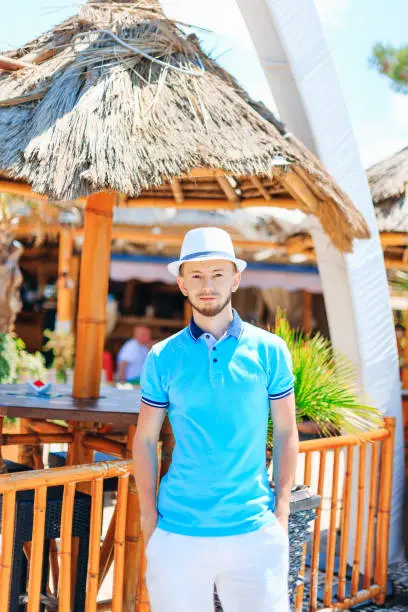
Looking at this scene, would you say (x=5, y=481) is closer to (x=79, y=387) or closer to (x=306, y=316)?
(x=79, y=387)

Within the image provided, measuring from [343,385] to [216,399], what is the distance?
1813mm

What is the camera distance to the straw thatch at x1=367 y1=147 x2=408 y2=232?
244 inches

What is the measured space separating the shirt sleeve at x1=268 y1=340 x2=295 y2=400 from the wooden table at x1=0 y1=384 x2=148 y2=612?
103cm

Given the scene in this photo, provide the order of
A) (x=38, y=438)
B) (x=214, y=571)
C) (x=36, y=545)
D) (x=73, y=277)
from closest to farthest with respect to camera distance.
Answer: (x=214, y=571) → (x=36, y=545) → (x=38, y=438) → (x=73, y=277)

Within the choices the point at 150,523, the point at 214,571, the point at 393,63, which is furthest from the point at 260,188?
the point at 393,63

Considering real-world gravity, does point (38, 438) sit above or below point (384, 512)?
above

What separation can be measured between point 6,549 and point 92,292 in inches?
83.7

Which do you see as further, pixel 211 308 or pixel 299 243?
pixel 299 243

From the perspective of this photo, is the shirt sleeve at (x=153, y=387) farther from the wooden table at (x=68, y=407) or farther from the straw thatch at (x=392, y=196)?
the straw thatch at (x=392, y=196)

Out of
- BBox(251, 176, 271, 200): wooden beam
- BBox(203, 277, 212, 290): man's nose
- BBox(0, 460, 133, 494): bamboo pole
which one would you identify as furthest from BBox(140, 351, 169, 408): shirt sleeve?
BBox(251, 176, 271, 200): wooden beam

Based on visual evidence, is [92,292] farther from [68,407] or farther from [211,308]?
[211,308]

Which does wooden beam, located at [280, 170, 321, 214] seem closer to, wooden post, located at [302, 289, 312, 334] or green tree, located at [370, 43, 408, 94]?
wooden post, located at [302, 289, 312, 334]

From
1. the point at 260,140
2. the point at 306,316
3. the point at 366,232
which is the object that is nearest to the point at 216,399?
the point at 260,140

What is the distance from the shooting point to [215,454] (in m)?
2.42
